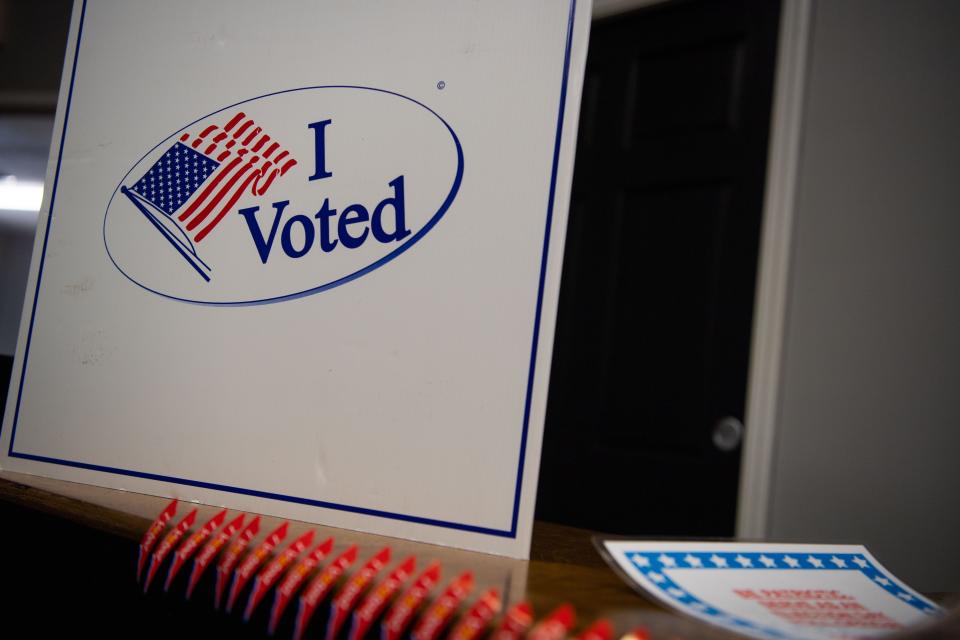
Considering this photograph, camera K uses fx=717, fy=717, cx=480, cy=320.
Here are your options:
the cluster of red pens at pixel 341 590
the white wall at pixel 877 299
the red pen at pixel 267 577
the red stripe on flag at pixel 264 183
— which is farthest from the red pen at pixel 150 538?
the white wall at pixel 877 299

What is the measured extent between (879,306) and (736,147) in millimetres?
589

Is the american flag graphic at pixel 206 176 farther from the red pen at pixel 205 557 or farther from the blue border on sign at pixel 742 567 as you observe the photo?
the blue border on sign at pixel 742 567

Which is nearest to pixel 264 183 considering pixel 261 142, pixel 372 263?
pixel 261 142

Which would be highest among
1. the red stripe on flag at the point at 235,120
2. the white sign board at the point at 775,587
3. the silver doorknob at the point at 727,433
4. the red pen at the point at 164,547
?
the red stripe on flag at the point at 235,120

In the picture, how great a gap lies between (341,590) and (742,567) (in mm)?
281

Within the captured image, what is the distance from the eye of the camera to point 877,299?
5.75 ft

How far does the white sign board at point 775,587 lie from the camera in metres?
0.40

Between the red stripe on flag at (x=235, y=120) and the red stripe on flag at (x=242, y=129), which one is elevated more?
the red stripe on flag at (x=235, y=120)

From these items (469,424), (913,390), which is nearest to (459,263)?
(469,424)

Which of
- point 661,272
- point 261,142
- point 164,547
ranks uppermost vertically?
point 661,272

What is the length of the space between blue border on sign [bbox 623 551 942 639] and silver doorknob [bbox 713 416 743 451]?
54.6 inches

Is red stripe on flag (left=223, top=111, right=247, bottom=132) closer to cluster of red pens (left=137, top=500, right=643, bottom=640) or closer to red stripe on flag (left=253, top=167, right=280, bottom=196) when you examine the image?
red stripe on flag (left=253, top=167, right=280, bottom=196)

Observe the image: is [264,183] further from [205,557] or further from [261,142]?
[205,557]

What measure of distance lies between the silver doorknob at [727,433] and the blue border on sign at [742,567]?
1388 millimetres
